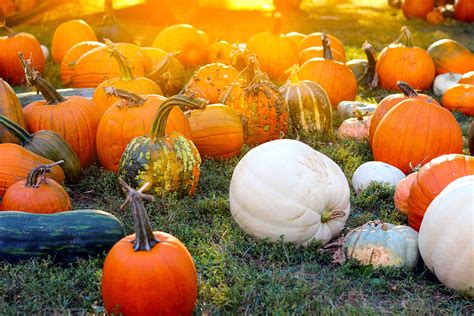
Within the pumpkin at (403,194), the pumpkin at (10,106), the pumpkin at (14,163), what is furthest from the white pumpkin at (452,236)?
the pumpkin at (10,106)

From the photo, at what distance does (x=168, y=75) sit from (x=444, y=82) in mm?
3054

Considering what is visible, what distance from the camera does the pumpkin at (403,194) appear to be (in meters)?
4.41

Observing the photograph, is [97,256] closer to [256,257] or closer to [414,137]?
[256,257]

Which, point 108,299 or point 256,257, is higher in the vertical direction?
point 108,299

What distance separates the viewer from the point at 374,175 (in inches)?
192

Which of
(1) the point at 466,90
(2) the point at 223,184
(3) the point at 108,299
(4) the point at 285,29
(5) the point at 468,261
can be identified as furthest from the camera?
(4) the point at 285,29

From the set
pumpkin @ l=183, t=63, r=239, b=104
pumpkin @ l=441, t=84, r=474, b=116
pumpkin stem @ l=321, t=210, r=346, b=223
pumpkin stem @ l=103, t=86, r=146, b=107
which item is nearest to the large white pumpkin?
pumpkin stem @ l=321, t=210, r=346, b=223

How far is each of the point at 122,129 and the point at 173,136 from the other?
0.46m

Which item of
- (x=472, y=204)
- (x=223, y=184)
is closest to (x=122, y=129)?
(x=223, y=184)

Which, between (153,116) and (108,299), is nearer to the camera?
(108,299)

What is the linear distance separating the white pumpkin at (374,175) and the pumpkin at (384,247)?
3.32 ft

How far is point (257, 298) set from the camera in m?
3.43

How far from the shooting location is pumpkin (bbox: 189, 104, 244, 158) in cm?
534

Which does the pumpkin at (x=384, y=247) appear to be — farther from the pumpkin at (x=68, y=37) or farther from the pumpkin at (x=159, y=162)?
the pumpkin at (x=68, y=37)
